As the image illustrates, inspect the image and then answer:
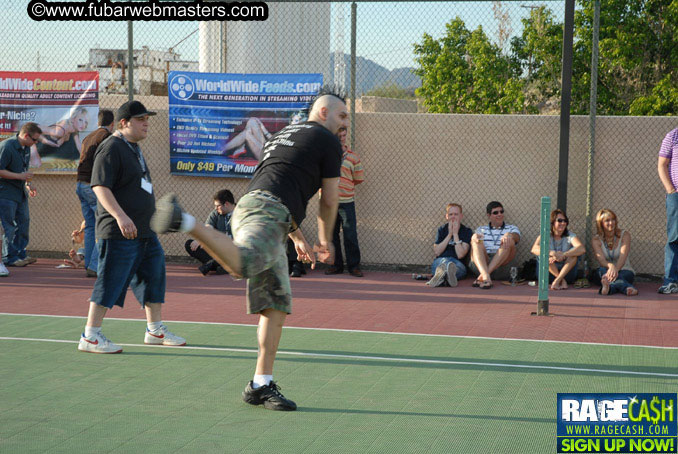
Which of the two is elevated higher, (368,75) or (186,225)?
(368,75)

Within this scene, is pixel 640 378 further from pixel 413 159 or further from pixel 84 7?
pixel 84 7

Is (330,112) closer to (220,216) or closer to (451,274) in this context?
(451,274)

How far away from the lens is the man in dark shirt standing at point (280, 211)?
563 centimetres

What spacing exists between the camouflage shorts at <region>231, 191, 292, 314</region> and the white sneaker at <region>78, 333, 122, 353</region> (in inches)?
87.0

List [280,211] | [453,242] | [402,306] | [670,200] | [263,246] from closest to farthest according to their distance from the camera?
1. [263,246]
2. [280,211]
3. [402,306]
4. [670,200]
5. [453,242]

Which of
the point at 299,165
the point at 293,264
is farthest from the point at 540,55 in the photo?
the point at 299,165

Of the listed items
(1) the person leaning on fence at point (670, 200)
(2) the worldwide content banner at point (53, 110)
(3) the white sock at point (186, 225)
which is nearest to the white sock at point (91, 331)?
(3) the white sock at point (186, 225)

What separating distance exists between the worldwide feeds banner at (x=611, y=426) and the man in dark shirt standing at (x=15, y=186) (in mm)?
9458

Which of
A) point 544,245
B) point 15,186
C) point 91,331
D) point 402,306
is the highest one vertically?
point 15,186

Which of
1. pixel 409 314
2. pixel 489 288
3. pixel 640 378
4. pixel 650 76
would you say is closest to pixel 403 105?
pixel 650 76

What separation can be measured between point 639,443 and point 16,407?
394 centimetres

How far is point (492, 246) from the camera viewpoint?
12344 mm

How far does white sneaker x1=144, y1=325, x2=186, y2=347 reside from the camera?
25.7 ft

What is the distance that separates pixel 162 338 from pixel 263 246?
274 centimetres
